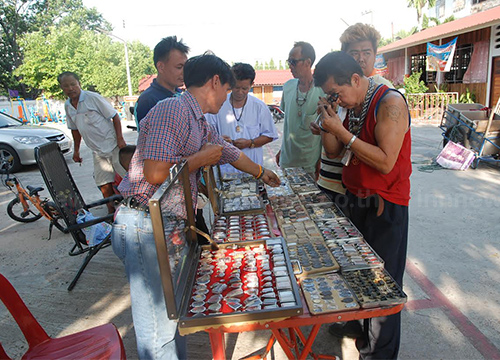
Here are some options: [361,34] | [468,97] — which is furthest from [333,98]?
[468,97]

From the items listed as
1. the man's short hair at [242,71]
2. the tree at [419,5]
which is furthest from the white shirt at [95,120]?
the tree at [419,5]

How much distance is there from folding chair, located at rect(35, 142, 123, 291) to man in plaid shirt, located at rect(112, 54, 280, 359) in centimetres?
179

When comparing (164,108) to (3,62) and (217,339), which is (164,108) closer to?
(217,339)

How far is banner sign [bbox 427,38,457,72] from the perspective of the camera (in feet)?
41.8

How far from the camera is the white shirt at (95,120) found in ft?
14.8

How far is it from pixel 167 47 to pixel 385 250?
2.19 m

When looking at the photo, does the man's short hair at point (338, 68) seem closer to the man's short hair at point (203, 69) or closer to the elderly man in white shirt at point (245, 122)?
the man's short hair at point (203, 69)

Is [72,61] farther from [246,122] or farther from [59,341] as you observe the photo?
[59,341]

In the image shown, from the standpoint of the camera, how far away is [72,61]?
25312 millimetres

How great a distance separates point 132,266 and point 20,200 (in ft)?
13.8

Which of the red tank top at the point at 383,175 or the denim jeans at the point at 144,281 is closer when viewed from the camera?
the denim jeans at the point at 144,281

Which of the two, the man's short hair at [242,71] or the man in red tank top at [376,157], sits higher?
the man's short hair at [242,71]

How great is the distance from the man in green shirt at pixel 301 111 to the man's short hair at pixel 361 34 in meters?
0.60

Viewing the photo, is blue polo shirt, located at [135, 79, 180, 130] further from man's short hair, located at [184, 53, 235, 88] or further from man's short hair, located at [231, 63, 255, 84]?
man's short hair, located at [184, 53, 235, 88]
